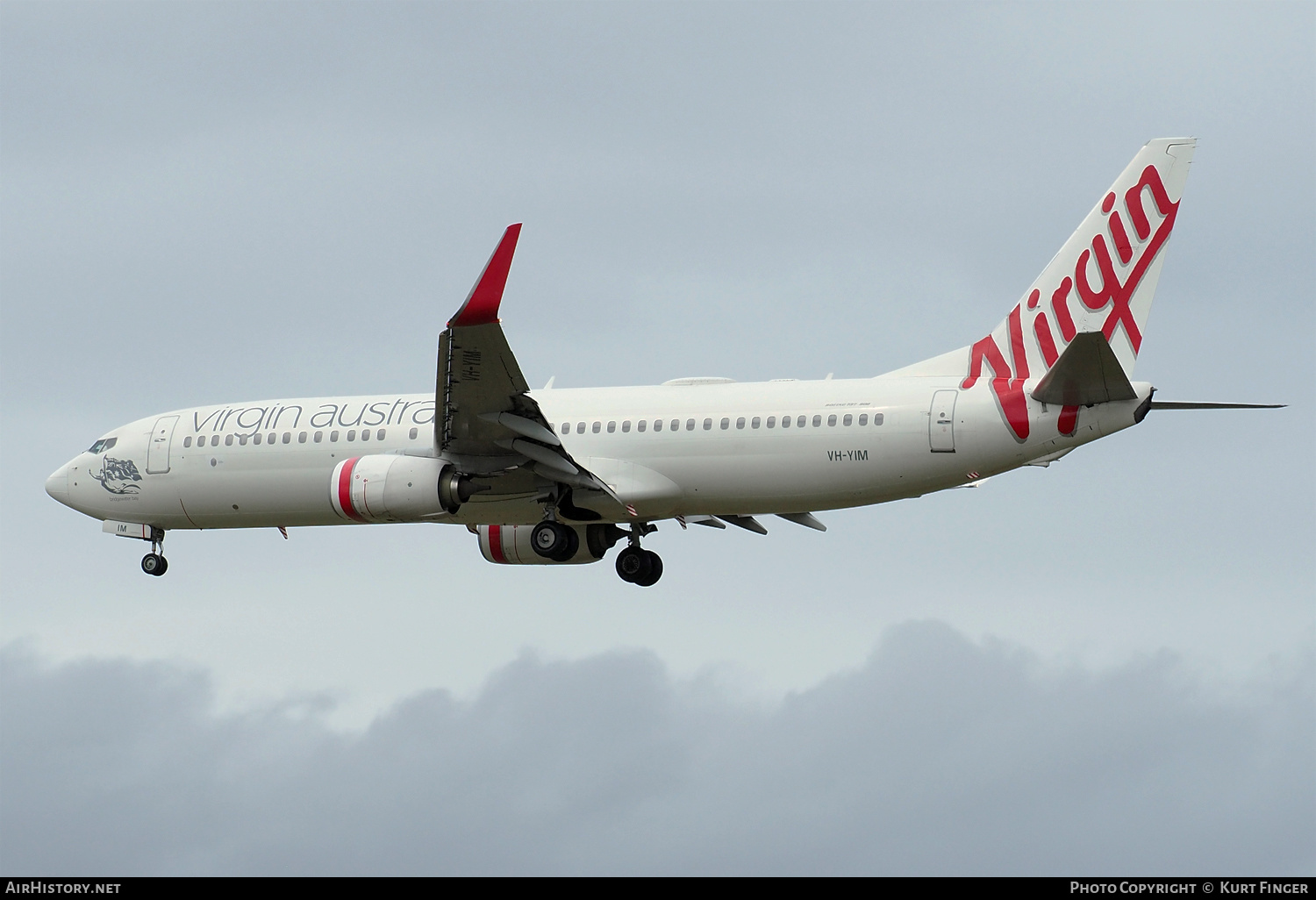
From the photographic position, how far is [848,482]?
→ 31656mm

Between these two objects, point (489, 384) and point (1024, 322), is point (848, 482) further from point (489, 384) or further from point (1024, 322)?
point (489, 384)

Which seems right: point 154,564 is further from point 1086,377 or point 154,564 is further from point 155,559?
point 1086,377

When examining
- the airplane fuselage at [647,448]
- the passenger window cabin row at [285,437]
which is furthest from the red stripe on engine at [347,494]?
the passenger window cabin row at [285,437]

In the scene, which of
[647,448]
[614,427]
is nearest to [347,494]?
[614,427]

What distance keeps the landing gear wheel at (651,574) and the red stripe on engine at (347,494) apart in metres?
7.05

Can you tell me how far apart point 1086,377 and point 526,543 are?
14.2 m

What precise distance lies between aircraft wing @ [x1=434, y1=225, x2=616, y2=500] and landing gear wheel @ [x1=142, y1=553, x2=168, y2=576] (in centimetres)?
893

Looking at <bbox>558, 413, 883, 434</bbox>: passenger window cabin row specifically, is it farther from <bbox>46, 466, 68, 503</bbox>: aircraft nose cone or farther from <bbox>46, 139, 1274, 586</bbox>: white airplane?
<bbox>46, 466, 68, 503</bbox>: aircraft nose cone

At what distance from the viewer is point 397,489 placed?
32.5 m

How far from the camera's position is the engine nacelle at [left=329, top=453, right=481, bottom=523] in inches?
1281

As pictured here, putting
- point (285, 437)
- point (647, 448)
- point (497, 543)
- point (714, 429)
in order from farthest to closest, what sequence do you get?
1. point (497, 543)
2. point (285, 437)
3. point (647, 448)
4. point (714, 429)

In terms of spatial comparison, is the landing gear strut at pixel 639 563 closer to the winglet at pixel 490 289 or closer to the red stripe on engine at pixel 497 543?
the red stripe on engine at pixel 497 543

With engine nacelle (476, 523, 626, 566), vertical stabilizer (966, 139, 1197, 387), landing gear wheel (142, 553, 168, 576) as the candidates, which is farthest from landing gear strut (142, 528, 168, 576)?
vertical stabilizer (966, 139, 1197, 387)

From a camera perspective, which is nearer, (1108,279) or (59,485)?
(1108,279)
